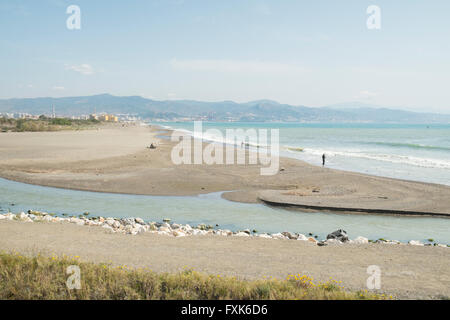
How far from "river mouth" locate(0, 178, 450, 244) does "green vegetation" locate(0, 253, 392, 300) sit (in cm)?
667

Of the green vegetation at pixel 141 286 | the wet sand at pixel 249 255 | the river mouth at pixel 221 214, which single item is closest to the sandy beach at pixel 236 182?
the river mouth at pixel 221 214

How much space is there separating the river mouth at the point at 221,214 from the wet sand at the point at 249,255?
2.86m

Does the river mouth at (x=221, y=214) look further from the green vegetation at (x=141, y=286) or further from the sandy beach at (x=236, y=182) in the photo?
the green vegetation at (x=141, y=286)

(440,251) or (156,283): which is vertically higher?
(156,283)

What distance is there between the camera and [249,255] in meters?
9.51

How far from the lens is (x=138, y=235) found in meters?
11.2

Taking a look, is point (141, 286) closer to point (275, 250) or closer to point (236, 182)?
point (275, 250)

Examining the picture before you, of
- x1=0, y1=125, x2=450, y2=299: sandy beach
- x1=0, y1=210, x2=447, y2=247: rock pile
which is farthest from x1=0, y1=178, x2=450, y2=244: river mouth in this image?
x1=0, y1=125, x2=450, y2=299: sandy beach

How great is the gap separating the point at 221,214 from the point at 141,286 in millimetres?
9493

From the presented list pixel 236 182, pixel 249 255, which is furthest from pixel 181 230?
pixel 236 182

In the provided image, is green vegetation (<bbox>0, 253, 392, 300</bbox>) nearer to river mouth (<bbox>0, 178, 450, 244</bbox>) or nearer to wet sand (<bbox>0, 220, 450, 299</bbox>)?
wet sand (<bbox>0, 220, 450, 299</bbox>)
